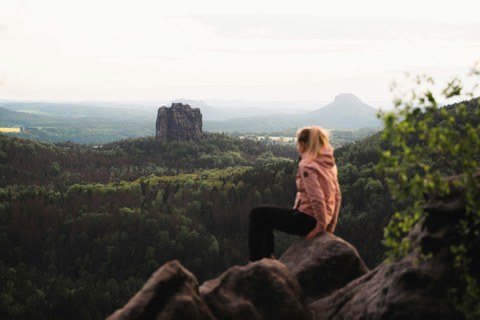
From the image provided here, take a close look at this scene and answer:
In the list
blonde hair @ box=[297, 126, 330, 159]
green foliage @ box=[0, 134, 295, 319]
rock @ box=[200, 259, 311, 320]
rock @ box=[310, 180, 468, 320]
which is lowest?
green foliage @ box=[0, 134, 295, 319]

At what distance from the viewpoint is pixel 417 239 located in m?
14.2

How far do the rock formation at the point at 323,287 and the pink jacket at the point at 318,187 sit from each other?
5.81 ft

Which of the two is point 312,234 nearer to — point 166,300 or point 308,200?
point 308,200

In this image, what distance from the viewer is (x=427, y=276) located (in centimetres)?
1316

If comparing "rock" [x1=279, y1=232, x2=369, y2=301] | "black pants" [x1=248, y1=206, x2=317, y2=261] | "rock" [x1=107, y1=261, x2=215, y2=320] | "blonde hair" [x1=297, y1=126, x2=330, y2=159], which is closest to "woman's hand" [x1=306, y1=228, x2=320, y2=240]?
"black pants" [x1=248, y1=206, x2=317, y2=261]

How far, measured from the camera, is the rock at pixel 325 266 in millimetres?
17656

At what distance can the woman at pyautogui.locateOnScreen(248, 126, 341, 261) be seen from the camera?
1588cm

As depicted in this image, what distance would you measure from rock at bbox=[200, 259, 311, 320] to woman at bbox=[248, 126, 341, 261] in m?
1.03

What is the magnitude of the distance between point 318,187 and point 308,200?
72 centimetres

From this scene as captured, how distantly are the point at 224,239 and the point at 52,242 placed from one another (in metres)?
46.9

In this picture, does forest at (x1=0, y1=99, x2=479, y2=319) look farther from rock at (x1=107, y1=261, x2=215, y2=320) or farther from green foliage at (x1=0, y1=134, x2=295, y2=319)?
rock at (x1=107, y1=261, x2=215, y2=320)

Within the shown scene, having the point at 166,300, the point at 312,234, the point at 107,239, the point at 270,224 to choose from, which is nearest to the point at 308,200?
the point at 270,224

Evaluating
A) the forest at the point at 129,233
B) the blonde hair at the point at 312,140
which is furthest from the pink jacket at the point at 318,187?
the forest at the point at 129,233

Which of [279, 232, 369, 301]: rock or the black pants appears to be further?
[279, 232, 369, 301]: rock
